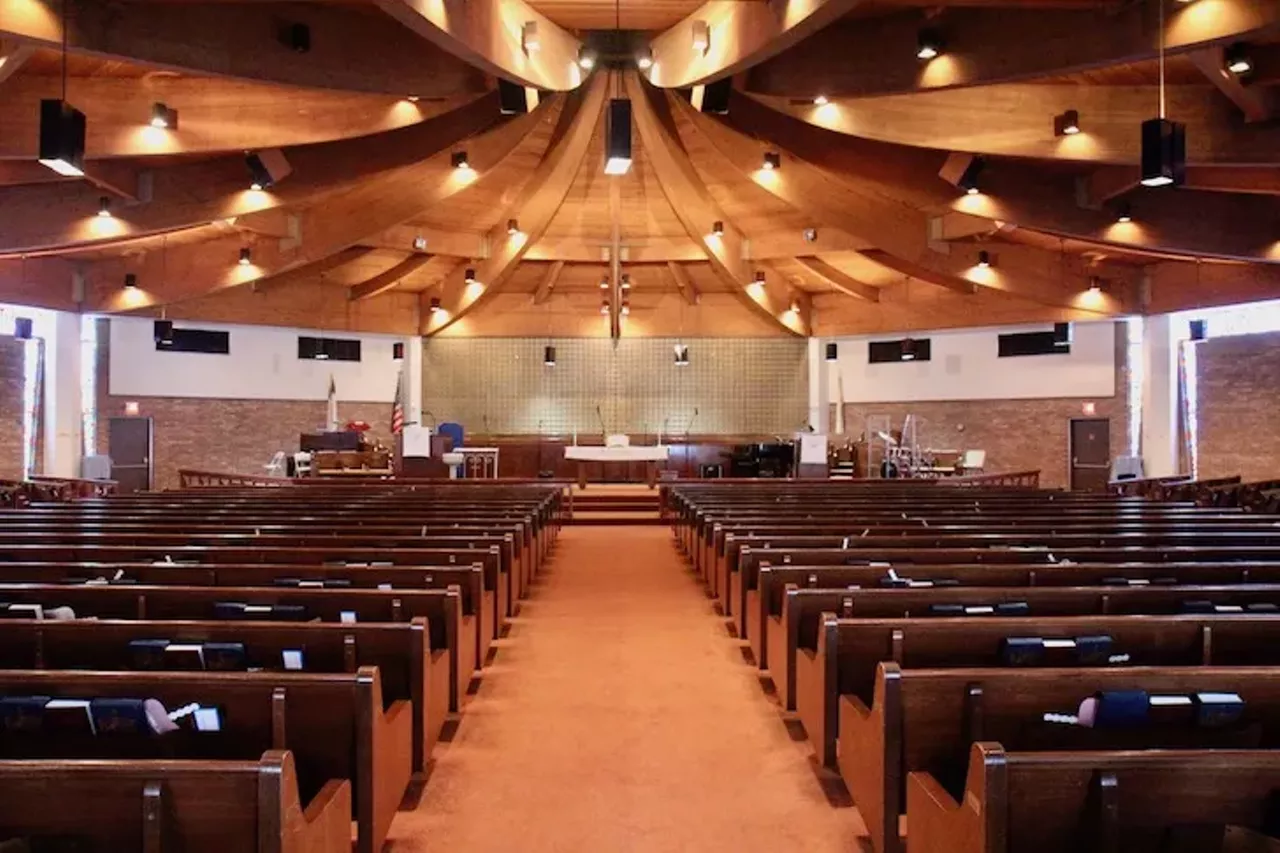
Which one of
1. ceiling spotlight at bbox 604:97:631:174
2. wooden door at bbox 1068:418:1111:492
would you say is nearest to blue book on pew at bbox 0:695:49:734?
ceiling spotlight at bbox 604:97:631:174

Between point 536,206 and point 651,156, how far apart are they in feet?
8.89

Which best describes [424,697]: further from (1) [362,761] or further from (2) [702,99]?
(2) [702,99]

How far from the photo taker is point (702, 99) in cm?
956

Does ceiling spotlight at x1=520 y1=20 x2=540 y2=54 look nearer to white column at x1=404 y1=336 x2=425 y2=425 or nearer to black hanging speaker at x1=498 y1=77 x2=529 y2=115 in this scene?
black hanging speaker at x1=498 y1=77 x2=529 y2=115

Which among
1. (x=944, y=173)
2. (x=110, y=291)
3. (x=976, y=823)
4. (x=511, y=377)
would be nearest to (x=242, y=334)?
(x=110, y=291)

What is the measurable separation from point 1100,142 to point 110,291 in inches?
570

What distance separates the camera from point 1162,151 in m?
6.64

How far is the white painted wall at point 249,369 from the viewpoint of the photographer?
52.8 feet

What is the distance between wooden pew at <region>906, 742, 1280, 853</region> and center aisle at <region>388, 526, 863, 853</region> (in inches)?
49.9

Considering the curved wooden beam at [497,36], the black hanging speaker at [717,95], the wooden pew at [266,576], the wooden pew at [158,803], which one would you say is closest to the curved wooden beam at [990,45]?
the black hanging speaker at [717,95]

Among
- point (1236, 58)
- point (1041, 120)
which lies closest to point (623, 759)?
point (1236, 58)

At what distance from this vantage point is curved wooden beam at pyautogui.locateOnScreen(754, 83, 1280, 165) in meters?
8.54

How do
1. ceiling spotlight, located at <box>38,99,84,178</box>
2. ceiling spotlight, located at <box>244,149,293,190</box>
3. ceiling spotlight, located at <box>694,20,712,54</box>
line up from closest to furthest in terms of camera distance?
ceiling spotlight, located at <box>38,99,84,178</box> → ceiling spotlight, located at <box>694,20,712,54</box> → ceiling spotlight, located at <box>244,149,293,190</box>

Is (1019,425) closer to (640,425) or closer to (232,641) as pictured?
(640,425)
